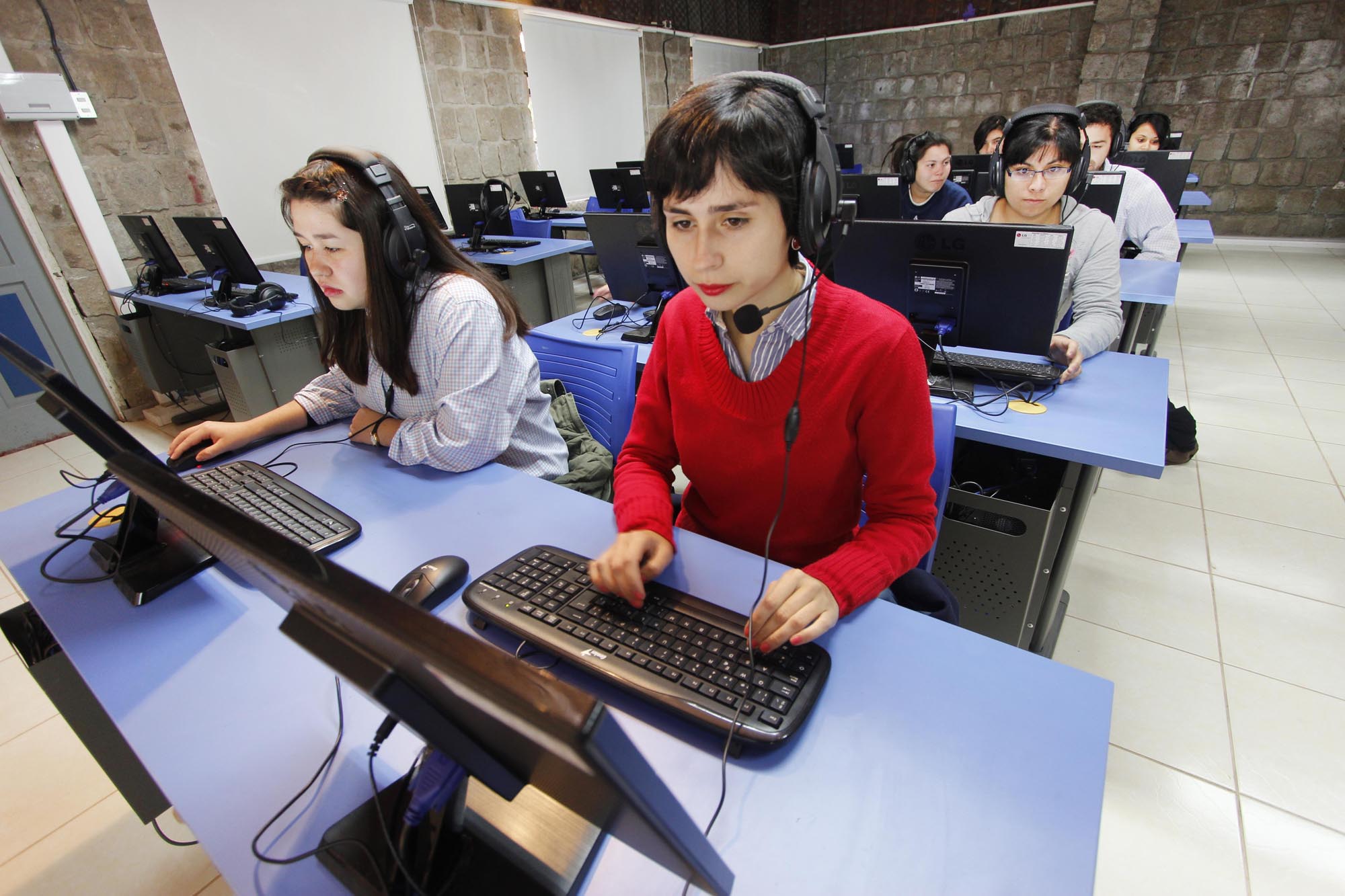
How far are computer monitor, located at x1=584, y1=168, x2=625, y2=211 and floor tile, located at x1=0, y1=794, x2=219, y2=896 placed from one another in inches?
174

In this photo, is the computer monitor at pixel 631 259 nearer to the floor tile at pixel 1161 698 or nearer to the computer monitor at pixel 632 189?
the floor tile at pixel 1161 698

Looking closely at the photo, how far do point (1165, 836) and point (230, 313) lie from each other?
3.42m

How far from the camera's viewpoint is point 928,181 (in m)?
3.37

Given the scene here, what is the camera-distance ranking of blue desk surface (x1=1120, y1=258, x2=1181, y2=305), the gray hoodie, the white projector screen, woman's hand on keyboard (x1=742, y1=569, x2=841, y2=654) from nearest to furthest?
woman's hand on keyboard (x1=742, y1=569, x2=841, y2=654) → the gray hoodie → blue desk surface (x1=1120, y1=258, x2=1181, y2=305) → the white projector screen

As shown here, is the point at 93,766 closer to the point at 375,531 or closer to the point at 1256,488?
the point at 375,531

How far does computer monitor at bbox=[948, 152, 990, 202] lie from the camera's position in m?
3.90

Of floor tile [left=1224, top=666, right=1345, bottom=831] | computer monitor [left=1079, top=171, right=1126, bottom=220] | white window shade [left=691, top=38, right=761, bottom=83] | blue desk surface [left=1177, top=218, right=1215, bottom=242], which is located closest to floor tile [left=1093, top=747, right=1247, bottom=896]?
floor tile [left=1224, top=666, right=1345, bottom=831]

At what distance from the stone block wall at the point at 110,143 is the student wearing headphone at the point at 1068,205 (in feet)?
13.3

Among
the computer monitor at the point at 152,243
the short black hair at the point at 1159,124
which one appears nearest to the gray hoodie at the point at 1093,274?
the computer monitor at the point at 152,243

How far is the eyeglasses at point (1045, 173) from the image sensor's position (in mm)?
1746

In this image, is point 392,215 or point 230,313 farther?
point 230,313

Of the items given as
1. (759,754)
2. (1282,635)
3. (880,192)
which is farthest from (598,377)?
(880,192)

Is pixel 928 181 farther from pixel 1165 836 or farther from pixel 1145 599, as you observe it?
pixel 1165 836

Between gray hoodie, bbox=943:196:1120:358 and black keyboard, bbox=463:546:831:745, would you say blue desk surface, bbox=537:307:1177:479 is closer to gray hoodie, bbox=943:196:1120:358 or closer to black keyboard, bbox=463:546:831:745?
gray hoodie, bbox=943:196:1120:358
